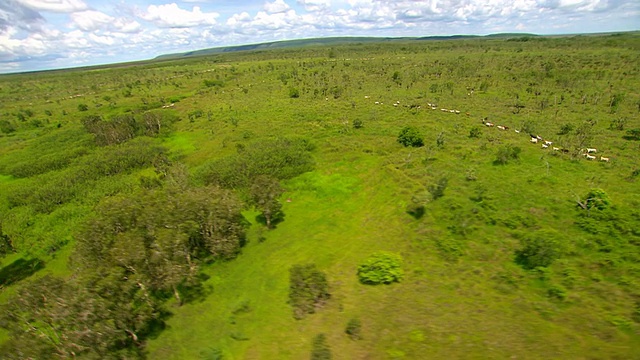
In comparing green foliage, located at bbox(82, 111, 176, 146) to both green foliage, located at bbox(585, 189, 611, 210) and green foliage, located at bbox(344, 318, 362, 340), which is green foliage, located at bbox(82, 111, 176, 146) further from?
green foliage, located at bbox(585, 189, 611, 210)

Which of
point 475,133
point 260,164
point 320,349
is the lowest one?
point 320,349

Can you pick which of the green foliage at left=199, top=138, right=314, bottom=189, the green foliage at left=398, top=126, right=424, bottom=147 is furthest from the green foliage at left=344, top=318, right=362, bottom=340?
the green foliage at left=398, top=126, right=424, bottom=147

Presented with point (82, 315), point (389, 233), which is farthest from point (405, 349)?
point (82, 315)

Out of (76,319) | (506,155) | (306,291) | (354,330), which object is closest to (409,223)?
(306,291)

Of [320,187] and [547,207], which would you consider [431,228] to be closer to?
[547,207]

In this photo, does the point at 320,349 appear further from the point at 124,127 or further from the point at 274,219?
the point at 124,127

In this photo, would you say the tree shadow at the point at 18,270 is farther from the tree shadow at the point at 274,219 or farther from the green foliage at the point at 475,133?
the green foliage at the point at 475,133
